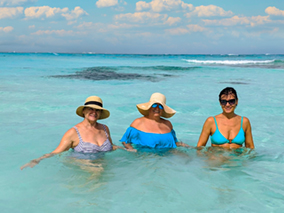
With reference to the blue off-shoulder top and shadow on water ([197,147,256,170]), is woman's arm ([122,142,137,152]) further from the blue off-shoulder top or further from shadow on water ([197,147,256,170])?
shadow on water ([197,147,256,170])

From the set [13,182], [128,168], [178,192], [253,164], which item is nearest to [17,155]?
[13,182]

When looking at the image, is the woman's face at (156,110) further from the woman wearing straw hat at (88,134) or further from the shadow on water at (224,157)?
the shadow on water at (224,157)

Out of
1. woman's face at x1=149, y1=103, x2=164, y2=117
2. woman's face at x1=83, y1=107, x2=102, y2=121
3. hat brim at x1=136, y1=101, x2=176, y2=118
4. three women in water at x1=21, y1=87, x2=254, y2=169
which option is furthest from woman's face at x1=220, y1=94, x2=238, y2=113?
woman's face at x1=83, y1=107, x2=102, y2=121

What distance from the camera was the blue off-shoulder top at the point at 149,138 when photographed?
522cm

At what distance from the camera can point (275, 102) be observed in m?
11.8

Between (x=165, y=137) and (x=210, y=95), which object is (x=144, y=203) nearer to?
(x=165, y=137)

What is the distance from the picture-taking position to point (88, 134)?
4.81m

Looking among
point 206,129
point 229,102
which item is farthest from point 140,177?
point 229,102

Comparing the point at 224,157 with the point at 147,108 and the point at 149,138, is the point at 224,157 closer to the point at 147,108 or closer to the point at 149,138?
the point at 149,138

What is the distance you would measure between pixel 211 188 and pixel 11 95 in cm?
1018

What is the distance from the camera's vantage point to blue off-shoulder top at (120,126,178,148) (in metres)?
5.22

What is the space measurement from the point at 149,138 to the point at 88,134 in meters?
1.05

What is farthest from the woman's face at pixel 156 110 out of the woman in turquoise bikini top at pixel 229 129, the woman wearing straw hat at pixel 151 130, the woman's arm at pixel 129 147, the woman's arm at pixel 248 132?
the woman's arm at pixel 248 132

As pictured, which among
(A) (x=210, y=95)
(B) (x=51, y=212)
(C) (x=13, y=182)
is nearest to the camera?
(B) (x=51, y=212)
